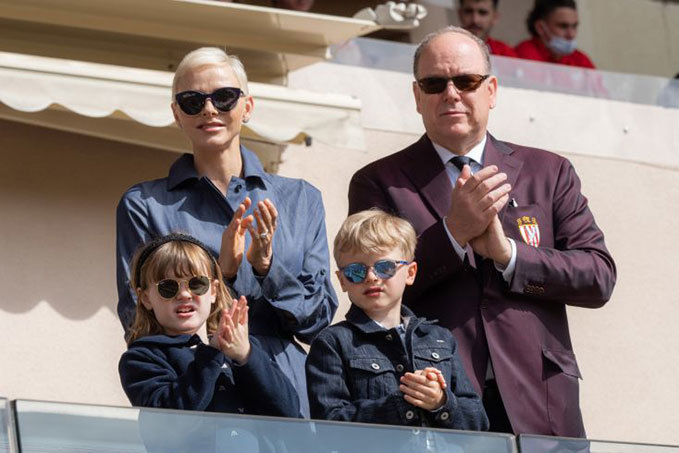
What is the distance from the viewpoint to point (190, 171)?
480 centimetres

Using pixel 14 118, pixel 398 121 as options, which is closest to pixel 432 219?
pixel 14 118

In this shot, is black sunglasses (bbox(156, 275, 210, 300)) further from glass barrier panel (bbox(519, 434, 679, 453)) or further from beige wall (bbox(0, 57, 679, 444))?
beige wall (bbox(0, 57, 679, 444))

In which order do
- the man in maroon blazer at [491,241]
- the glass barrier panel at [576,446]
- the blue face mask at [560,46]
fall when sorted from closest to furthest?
the glass barrier panel at [576,446]
the man in maroon blazer at [491,241]
the blue face mask at [560,46]

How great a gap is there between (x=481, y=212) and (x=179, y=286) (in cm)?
79

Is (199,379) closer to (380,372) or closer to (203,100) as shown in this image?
(380,372)

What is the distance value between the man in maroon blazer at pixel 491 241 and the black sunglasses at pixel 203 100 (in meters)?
0.44

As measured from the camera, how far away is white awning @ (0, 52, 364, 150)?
23.0ft

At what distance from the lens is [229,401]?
439 cm

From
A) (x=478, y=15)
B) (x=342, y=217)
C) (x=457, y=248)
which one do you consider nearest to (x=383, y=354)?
(x=457, y=248)

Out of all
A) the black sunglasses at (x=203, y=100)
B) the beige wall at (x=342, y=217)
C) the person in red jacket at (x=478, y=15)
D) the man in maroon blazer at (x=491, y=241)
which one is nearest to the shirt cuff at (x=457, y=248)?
the man in maroon blazer at (x=491, y=241)

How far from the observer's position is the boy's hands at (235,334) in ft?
14.0

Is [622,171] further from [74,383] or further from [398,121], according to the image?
[74,383]

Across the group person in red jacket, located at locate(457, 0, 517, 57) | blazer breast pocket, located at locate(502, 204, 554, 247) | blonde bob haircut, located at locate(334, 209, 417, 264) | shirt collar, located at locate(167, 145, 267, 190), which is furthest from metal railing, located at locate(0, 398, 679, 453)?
person in red jacket, located at locate(457, 0, 517, 57)

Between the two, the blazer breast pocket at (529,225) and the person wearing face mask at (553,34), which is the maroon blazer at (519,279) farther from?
the person wearing face mask at (553,34)
